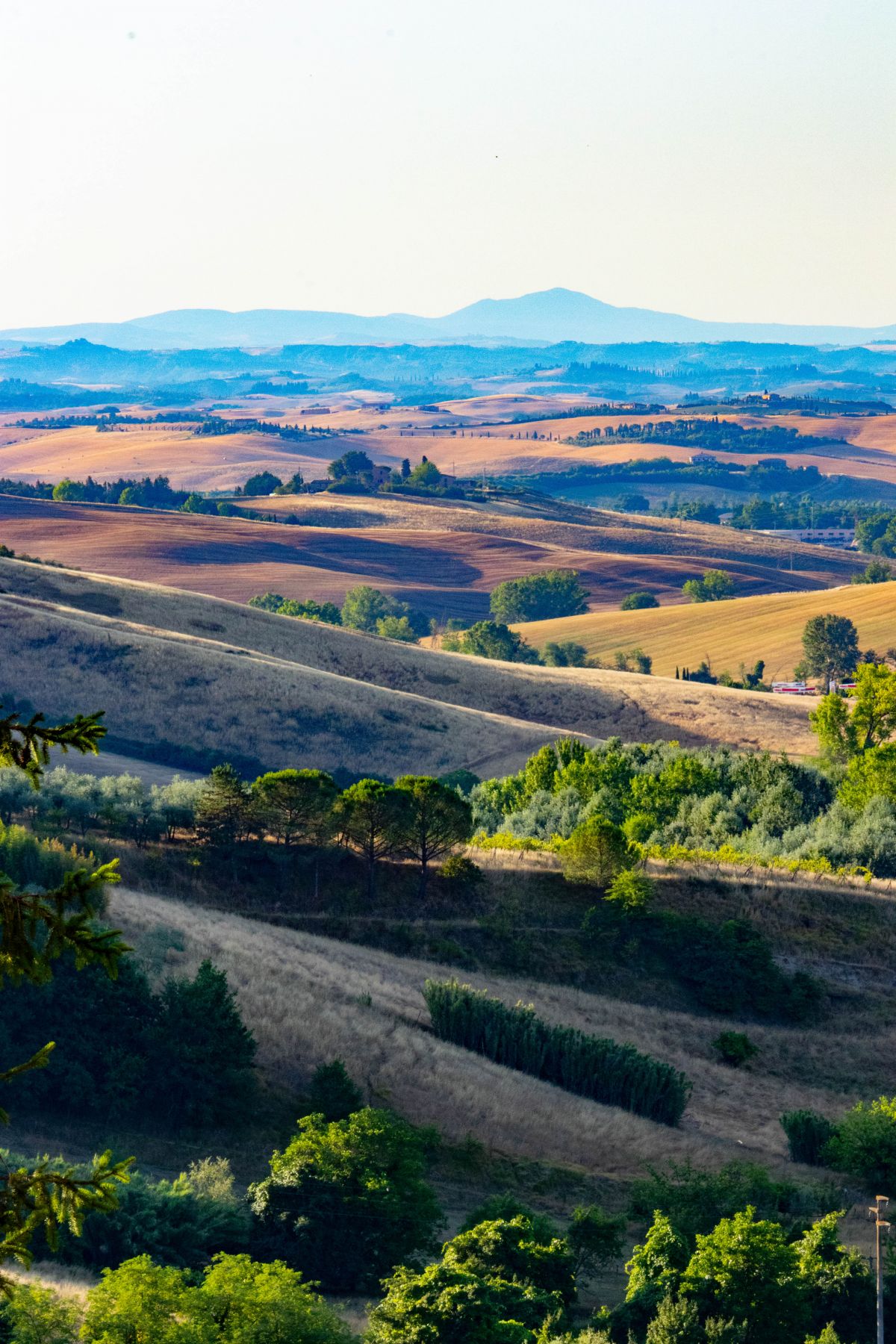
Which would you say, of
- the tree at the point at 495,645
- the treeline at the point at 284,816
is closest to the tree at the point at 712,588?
the tree at the point at 495,645

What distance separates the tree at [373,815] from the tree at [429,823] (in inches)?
10.5

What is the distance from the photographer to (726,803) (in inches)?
2913

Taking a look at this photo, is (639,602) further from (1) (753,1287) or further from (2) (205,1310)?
(2) (205,1310)

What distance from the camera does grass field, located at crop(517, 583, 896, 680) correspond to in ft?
471

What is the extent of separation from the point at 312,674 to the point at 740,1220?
75167 millimetres

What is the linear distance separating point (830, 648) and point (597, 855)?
88327mm

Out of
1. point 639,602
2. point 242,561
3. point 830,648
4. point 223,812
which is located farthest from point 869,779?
point 242,561

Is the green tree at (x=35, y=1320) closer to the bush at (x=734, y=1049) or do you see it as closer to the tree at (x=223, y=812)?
the bush at (x=734, y=1049)

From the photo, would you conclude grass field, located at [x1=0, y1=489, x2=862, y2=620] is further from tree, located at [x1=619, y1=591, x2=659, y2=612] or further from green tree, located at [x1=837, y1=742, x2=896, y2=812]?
green tree, located at [x1=837, y1=742, x2=896, y2=812]

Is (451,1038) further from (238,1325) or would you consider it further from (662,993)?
(238,1325)

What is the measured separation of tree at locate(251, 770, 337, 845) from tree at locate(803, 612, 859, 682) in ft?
300

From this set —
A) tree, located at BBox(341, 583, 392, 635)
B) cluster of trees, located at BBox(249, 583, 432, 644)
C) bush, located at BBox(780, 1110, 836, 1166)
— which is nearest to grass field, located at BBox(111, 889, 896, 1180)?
bush, located at BBox(780, 1110, 836, 1166)

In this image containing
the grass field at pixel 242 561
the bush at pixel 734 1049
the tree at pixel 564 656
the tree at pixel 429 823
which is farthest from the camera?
the grass field at pixel 242 561

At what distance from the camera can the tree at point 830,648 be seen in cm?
13812
